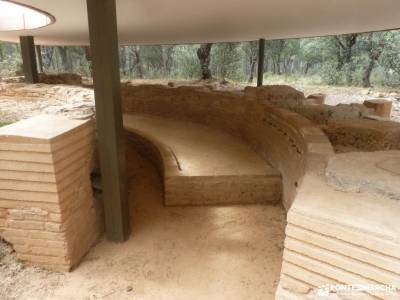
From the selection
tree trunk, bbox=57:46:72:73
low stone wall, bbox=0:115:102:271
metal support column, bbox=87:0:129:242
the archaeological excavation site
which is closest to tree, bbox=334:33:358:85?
the archaeological excavation site

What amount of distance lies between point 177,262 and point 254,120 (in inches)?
134

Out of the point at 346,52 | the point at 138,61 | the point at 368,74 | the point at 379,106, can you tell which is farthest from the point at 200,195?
the point at 138,61

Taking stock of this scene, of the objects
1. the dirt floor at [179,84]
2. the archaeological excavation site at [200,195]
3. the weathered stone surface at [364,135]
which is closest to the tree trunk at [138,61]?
the dirt floor at [179,84]

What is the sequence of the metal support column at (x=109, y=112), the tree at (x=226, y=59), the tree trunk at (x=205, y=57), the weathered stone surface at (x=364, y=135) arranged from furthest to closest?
the tree at (x=226, y=59), the tree trunk at (x=205, y=57), the weathered stone surface at (x=364, y=135), the metal support column at (x=109, y=112)

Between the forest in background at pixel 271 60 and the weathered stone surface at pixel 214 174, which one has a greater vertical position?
the forest in background at pixel 271 60

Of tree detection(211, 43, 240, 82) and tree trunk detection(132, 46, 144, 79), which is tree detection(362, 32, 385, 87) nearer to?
tree detection(211, 43, 240, 82)

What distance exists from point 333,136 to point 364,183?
2668 millimetres

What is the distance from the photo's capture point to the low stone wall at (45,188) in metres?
3.07

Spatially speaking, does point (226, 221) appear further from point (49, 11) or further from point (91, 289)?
point (49, 11)

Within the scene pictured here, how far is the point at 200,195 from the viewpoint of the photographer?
16.9 feet

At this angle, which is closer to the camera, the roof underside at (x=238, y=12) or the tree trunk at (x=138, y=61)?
the roof underside at (x=238, y=12)

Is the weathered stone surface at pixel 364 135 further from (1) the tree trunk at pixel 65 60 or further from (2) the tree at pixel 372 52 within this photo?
(1) the tree trunk at pixel 65 60

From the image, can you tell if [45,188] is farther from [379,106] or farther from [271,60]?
[271,60]

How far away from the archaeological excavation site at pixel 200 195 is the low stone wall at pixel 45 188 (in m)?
0.01
